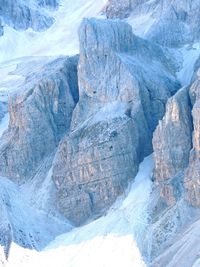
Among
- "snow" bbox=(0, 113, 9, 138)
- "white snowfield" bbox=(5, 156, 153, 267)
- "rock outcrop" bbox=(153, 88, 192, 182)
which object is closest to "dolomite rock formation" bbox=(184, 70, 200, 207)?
"rock outcrop" bbox=(153, 88, 192, 182)

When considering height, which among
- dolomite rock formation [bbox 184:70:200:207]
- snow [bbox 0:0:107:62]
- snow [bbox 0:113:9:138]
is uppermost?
dolomite rock formation [bbox 184:70:200:207]

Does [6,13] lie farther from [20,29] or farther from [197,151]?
[197,151]

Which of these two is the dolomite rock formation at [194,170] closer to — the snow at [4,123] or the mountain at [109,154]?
the mountain at [109,154]

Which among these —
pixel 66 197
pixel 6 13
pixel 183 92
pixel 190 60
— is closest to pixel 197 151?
pixel 183 92

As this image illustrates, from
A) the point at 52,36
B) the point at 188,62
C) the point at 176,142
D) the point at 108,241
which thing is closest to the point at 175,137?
the point at 176,142

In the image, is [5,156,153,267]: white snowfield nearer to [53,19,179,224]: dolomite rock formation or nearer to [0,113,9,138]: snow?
[53,19,179,224]: dolomite rock formation

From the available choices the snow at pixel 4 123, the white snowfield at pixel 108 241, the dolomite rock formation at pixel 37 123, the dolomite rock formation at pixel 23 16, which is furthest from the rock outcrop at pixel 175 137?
the dolomite rock formation at pixel 23 16
